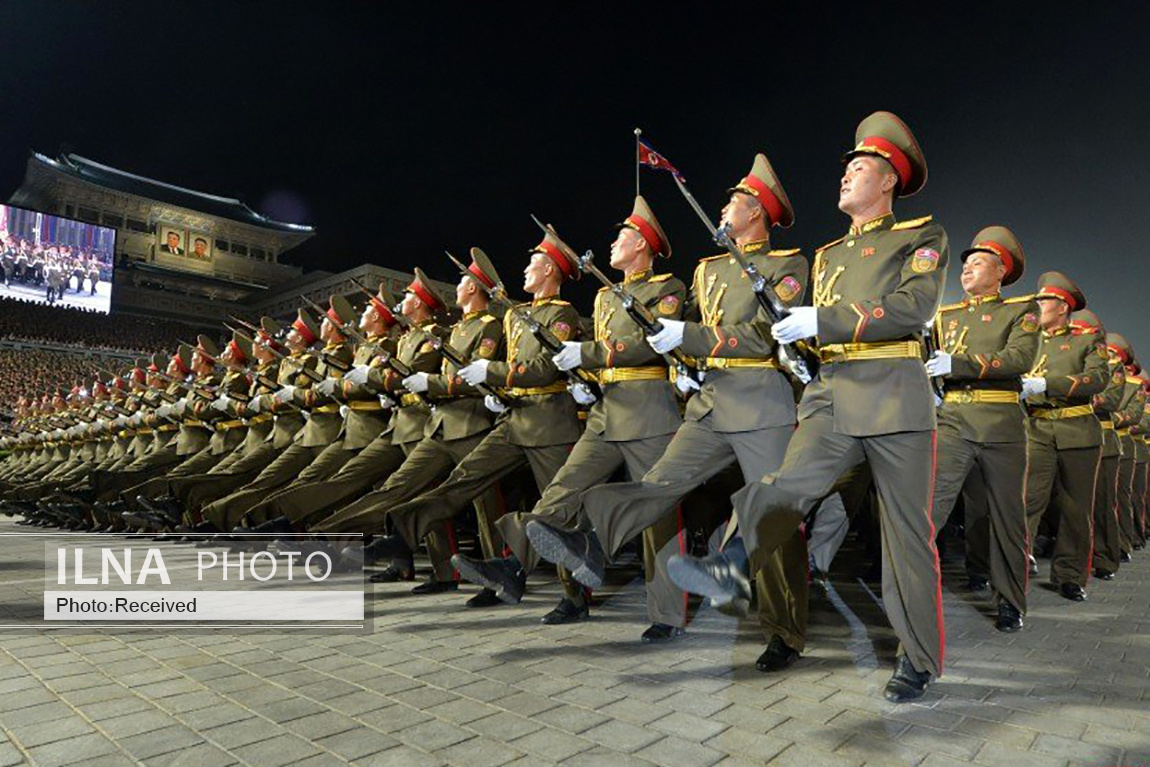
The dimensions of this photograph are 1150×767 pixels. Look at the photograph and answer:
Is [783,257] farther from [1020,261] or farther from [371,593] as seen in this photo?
[371,593]

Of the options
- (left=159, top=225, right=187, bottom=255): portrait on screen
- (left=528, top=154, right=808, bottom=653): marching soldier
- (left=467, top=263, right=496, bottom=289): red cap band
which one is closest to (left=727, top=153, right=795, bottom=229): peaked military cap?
(left=528, top=154, right=808, bottom=653): marching soldier

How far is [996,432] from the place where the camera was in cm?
464

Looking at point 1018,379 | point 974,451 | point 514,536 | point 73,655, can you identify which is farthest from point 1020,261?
point 73,655

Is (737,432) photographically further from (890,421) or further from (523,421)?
(523,421)

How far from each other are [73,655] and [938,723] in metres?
3.83

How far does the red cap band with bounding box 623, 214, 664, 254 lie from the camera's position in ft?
16.1

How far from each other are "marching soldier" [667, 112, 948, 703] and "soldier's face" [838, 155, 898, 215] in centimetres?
4

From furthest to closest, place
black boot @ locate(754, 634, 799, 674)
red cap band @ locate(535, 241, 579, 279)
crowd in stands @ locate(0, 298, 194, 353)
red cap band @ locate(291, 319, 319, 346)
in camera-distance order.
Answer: crowd in stands @ locate(0, 298, 194, 353), red cap band @ locate(291, 319, 319, 346), red cap band @ locate(535, 241, 579, 279), black boot @ locate(754, 634, 799, 674)

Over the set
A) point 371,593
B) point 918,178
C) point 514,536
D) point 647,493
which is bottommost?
point 371,593

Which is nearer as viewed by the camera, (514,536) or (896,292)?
(896,292)

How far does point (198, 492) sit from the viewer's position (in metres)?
8.04

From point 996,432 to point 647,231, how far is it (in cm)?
236

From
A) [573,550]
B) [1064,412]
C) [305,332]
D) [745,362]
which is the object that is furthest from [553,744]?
[305,332]

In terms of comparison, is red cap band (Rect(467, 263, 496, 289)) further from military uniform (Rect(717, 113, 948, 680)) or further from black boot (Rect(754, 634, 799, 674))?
black boot (Rect(754, 634, 799, 674))
